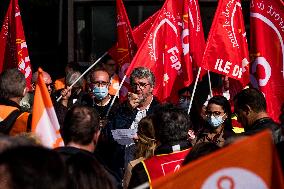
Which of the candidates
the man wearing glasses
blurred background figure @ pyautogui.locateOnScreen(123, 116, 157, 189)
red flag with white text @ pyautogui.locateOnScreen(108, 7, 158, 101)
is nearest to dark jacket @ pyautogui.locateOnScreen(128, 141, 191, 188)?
blurred background figure @ pyautogui.locateOnScreen(123, 116, 157, 189)

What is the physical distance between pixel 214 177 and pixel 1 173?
3.09ft

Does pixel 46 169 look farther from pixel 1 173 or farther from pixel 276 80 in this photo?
pixel 276 80

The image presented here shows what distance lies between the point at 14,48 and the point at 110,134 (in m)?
2.99

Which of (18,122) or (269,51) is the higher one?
(269,51)

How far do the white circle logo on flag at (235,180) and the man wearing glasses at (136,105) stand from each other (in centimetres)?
350

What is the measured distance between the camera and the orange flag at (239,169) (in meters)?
3.13

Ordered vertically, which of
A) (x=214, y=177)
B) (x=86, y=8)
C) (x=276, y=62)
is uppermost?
(x=86, y=8)

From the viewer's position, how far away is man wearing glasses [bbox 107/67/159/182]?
7.05 m

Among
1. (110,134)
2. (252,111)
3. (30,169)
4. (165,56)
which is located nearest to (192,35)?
(165,56)

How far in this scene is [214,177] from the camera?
3.19 m

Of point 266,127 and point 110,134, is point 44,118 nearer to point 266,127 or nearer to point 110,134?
point 110,134

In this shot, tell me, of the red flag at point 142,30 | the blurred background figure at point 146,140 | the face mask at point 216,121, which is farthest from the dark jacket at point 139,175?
the red flag at point 142,30

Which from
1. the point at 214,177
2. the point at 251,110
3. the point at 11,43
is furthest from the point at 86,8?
the point at 214,177

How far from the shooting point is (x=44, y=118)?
5.23 metres
